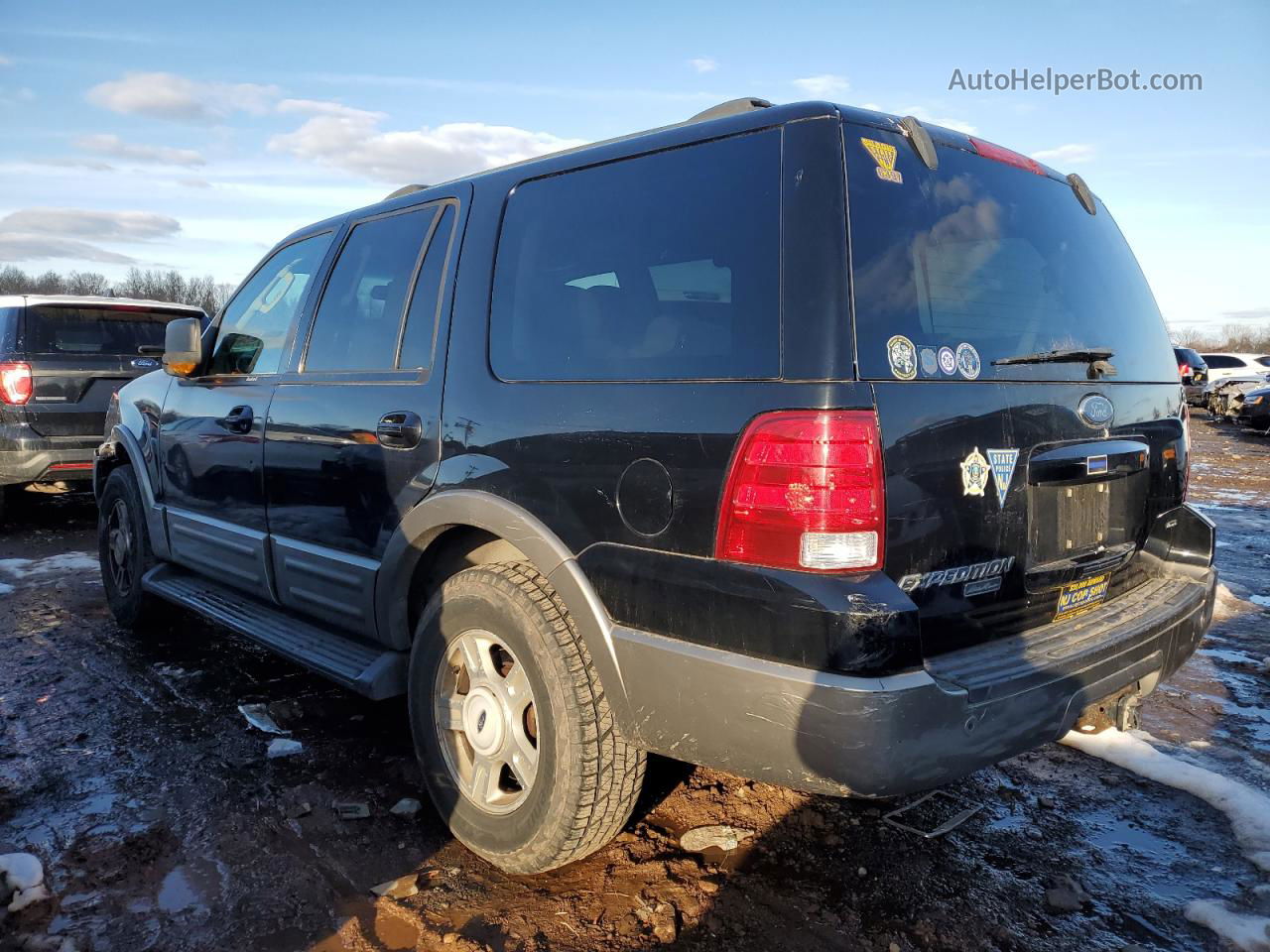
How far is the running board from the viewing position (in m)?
3.04

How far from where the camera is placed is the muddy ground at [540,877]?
240 cm

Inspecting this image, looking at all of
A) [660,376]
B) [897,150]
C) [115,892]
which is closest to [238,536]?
[115,892]

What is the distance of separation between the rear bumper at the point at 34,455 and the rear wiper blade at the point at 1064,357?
23.5ft

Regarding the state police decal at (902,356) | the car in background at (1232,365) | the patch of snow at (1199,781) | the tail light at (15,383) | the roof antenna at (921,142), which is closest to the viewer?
the state police decal at (902,356)

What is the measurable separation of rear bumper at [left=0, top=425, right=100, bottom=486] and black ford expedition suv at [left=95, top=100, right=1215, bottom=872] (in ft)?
16.1

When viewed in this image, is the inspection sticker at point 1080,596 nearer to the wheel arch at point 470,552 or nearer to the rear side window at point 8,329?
the wheel arch at point 470,552

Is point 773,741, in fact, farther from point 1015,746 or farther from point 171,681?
point 171,681

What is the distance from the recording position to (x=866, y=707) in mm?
1941

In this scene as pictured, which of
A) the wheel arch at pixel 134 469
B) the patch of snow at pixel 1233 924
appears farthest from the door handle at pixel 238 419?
the patch of snow at pixel 1233 924

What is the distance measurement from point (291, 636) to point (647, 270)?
6.76ft

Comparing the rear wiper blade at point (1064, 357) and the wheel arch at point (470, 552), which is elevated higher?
the rear wiper blade at point (1064, 357)

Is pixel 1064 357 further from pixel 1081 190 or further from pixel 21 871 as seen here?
pixel 21 871

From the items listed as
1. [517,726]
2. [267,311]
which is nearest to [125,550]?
[267,311]

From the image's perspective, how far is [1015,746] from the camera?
87.7 inches
